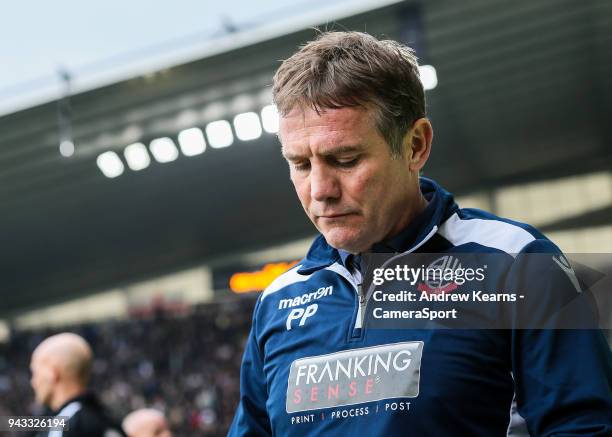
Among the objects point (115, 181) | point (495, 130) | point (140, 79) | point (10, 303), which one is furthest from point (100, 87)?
point (10, 303)

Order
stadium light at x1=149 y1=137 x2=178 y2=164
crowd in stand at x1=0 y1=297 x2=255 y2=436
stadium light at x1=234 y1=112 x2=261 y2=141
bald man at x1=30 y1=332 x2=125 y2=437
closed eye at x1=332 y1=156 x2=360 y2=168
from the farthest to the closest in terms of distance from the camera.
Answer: crowd in stand at x1=0 y1=297 x2=255 y2=436
stadium light at x1=149 y1=137 x2=178 y2=164
stadium light at x1=234 y1=112 x2=261 y2=141
bald man at x1=30 y1=332 x2=125 y2=437
closed eye at x1=332 y1=156 x2=360 y2=168

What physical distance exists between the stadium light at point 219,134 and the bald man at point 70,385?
12281 mm

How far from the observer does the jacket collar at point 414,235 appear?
1289 millimetres

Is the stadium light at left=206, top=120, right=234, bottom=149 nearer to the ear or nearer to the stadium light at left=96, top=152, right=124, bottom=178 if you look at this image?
the stadium light at left=96, top=152, right=124, bottom=178

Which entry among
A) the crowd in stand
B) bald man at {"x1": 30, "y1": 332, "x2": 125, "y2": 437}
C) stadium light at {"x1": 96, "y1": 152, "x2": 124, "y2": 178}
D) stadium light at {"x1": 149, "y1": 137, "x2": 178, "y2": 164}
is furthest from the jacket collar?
the crowd in stand

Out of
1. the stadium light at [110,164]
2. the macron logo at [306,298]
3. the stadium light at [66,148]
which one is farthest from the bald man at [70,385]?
the stadium light at [110,164]

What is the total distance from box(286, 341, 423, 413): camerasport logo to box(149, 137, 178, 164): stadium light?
45.7ft

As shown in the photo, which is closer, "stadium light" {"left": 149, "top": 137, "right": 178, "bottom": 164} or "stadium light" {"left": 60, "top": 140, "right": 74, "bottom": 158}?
"stadium light" {"left": 60, "top": 140, "right": 74, "bottom": 158}

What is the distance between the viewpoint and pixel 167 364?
18516 mm

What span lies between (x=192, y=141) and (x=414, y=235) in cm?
1392

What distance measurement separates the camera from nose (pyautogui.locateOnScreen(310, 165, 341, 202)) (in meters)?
1.21

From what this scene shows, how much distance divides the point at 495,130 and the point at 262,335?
1521 centimetres

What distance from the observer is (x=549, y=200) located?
19469 mm

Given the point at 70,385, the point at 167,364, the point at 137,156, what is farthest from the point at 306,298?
the point at 167,364
